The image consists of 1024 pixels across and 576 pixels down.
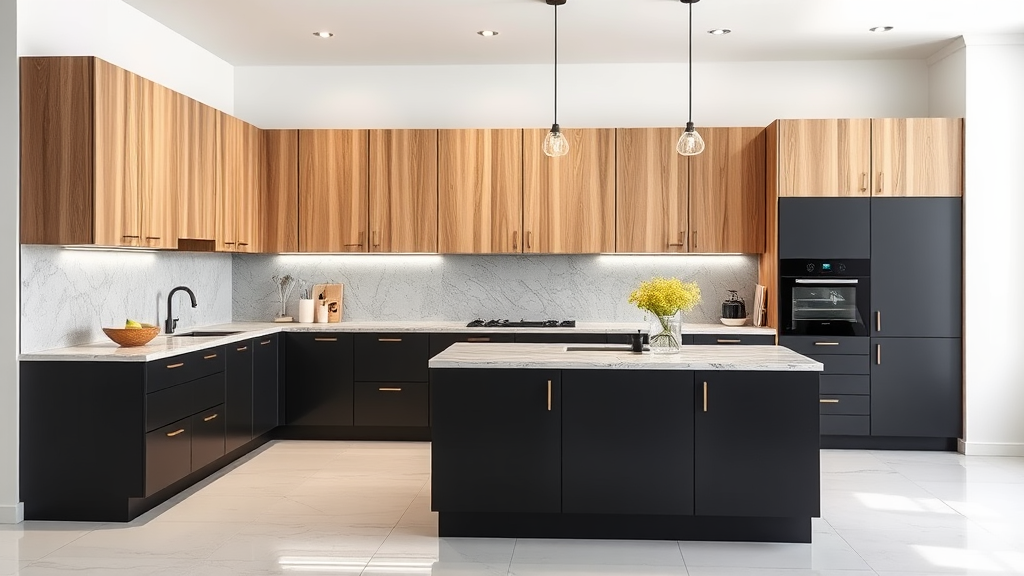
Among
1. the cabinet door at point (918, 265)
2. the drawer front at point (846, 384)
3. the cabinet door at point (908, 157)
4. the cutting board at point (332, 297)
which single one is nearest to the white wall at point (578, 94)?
the cabinet door at point (908, 157)

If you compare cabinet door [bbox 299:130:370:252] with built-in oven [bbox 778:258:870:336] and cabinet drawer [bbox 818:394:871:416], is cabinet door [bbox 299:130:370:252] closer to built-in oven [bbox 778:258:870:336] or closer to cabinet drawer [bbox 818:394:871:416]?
built-in oven [bbox 778:258:870:336]

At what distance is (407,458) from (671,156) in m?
2.85

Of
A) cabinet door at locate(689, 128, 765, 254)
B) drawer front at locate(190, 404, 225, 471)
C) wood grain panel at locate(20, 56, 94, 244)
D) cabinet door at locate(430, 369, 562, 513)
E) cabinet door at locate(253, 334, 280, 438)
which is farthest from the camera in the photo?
cabinet door at locate(689, 128, 765, 254)

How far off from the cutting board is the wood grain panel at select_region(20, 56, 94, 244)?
99.9 inches

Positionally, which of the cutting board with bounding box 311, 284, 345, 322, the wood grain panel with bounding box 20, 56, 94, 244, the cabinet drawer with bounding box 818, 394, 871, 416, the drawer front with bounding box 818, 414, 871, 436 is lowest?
the drawer front with bounding box 818, 414, 871, 436

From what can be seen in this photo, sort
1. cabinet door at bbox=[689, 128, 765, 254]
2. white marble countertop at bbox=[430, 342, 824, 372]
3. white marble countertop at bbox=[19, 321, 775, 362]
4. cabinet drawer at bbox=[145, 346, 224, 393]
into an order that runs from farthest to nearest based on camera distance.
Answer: cabinet door at bbox=[689, 128, 765, 254]
white marble countertop at bbox=[19, 321, 775, 362]
cabinet drawer at bbox=[145, 346, 224, 393]
white marble countertop at bbox=[430, 342, 824, 372]

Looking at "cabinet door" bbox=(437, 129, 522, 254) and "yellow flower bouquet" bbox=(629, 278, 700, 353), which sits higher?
"cabinet door" bbox=(437, 129, 522, 254)

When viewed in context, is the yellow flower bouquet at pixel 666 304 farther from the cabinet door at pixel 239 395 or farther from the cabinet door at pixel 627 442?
the cabinet door at pixel 239 395

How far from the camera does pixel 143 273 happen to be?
5.25m

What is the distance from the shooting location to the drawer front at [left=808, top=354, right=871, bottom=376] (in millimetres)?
5754

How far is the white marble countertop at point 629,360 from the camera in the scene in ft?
12.1

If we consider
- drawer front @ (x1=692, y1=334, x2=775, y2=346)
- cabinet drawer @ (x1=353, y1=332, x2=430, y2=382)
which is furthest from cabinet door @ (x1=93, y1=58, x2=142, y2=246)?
drawer front @ (x1=692, y1=334, x2=775, y2=346)

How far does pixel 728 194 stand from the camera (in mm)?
6090

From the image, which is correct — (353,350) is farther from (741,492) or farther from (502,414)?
(741,492)
